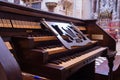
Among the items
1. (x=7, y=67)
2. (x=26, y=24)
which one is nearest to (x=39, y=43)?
(x=26, y=24)

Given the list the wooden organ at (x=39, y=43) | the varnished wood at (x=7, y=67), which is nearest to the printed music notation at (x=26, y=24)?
the wooden organ at (x=39, y=43)

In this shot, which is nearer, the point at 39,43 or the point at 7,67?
the point at 7,67

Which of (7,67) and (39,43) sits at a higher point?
(7,67)

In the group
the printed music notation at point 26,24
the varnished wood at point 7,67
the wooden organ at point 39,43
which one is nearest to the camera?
the varnished wood at point 7,67

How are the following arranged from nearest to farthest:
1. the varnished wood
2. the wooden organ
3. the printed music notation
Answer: the varnished wood, the wooden organ, the printed music notation

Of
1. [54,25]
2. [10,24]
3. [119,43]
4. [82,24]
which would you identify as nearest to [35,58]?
[10,24]

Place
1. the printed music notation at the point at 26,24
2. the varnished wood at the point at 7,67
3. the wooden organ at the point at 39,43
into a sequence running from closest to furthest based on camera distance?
the varnished wood at the point at 7,67 < the wooden organ at the point at 39,43 < the printed music notation at the point at 26,24

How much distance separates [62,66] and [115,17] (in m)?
9.49

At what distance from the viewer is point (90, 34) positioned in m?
2.88

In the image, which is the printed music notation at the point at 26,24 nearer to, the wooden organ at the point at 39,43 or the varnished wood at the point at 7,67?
the wooden organ at the point at 39,43

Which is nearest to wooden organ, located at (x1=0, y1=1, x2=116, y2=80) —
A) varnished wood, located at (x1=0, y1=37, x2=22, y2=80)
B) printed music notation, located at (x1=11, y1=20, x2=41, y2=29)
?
printed music notation, located at (x1=11, y1=20, x2=41, y2=29)

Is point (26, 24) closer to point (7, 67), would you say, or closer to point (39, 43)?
point (39, 43)

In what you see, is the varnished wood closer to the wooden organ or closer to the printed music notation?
the wooden organ

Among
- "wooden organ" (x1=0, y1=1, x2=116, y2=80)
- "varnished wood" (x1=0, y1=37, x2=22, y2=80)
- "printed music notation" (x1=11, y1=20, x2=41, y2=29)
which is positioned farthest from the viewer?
"printed music notation" (x1=11, y1=20, x2=41, y2=29)
